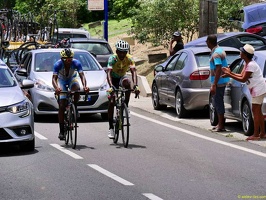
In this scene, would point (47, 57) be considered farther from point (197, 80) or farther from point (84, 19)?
point (84, 19)

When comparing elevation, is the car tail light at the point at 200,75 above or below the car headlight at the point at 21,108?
above

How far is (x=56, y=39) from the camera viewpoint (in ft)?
101

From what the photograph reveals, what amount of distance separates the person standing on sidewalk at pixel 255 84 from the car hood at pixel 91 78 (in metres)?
4.37

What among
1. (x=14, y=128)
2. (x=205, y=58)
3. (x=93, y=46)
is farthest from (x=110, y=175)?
(x=93, y=46)

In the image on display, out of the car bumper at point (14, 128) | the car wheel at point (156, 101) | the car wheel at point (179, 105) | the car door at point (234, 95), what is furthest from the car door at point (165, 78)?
the car bumper at point (14, 128)

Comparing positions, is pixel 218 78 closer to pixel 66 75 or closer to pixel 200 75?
pixel 200 75

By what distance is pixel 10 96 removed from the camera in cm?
1392

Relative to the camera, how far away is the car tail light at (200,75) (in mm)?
18781

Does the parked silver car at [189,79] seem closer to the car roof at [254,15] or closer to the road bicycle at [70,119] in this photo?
the road bicycle at [70,119]

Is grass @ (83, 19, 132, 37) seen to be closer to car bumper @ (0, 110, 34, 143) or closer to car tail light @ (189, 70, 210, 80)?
car tail light @ (189, 70, 210, 80)

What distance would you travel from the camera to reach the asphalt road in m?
10.4

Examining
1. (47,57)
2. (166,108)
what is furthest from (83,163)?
(166,108)

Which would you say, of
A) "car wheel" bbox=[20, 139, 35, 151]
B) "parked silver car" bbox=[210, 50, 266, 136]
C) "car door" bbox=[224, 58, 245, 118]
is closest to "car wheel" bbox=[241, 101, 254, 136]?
"parked silver car" bbox=[210, 50, 266, 136]

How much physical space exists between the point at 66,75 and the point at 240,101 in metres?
3.28
